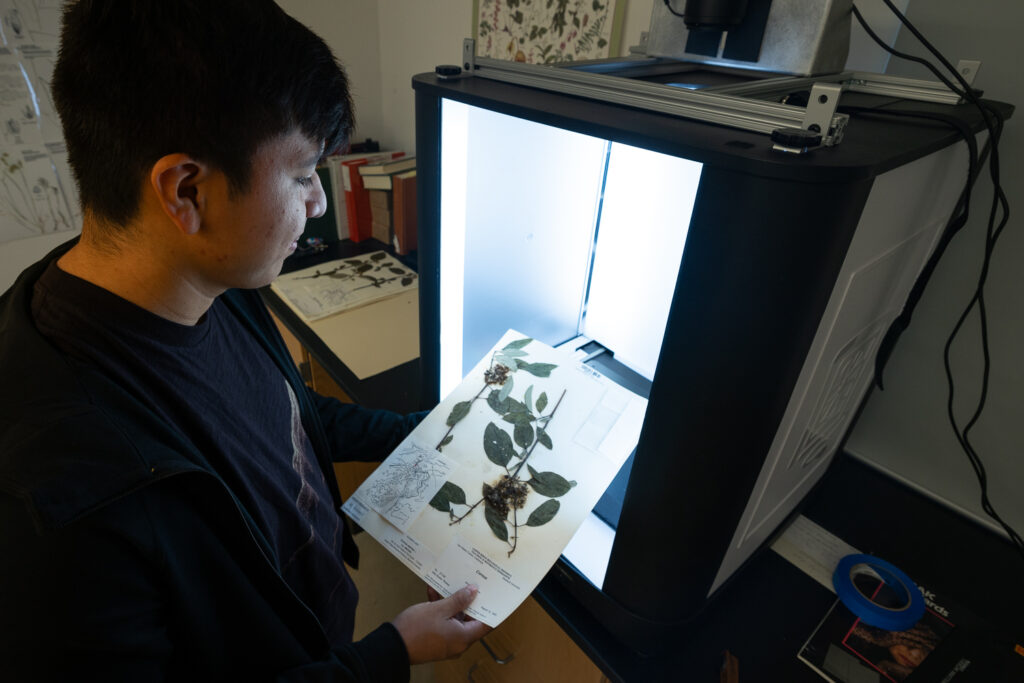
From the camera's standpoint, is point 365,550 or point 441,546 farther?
point 365,550

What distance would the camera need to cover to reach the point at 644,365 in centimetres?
91

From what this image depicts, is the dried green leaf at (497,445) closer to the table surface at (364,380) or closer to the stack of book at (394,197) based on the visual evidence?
the table surface at (364,380)

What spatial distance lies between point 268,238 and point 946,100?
77 cm

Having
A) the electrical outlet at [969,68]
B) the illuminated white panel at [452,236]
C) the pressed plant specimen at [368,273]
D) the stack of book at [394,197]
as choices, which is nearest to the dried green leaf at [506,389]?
the illuminated white panel at [452,236]

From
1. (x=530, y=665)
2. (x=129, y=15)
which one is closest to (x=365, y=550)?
(x=530, y=665)

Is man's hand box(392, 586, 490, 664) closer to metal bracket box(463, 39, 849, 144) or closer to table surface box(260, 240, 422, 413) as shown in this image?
table surface box(260, 240, 422, 413)

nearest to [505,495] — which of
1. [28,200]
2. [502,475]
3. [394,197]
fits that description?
[502,475]

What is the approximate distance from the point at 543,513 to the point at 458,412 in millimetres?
202

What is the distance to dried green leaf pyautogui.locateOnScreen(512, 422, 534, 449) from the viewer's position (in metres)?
0.74

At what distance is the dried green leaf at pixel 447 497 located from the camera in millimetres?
720

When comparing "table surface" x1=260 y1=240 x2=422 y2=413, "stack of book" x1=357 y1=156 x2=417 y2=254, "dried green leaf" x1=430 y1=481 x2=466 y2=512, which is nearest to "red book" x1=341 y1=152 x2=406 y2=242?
"stack of book" x1=357 y1=156 x2=417 y2=254

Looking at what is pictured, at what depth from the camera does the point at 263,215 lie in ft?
1.81

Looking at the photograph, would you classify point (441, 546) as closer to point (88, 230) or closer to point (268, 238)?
point (268, 238)

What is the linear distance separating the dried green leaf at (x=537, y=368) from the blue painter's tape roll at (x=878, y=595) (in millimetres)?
493
